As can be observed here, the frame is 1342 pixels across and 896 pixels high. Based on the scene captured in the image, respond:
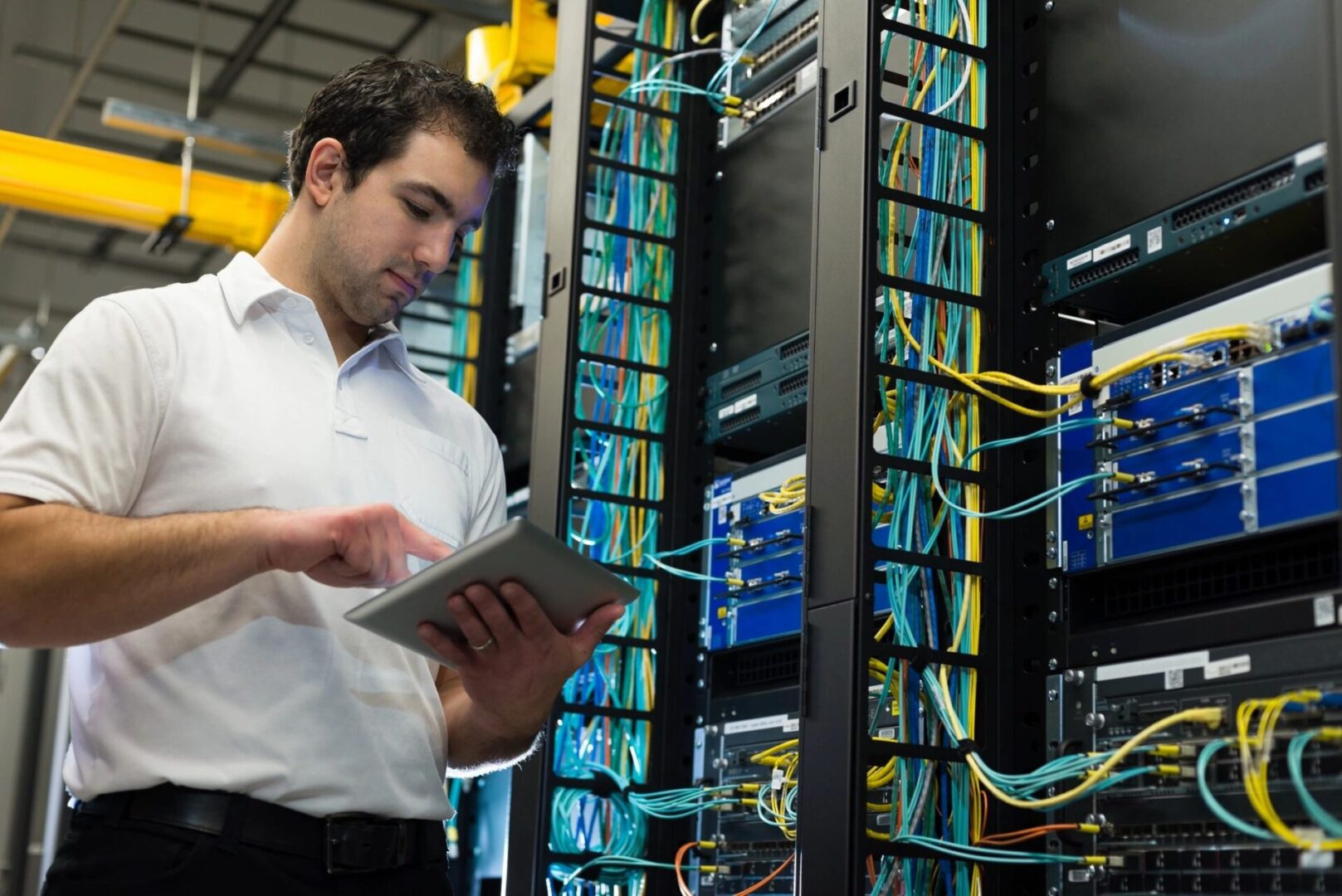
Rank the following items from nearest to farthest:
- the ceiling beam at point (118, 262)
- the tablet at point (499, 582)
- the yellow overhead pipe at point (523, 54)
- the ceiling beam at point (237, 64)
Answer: the tablet at point (499, 582)
the yellow overhead pipe at point (523, 54)
the ceiling beam at point (237, 64)
the ceiling beam at point (118, 262)

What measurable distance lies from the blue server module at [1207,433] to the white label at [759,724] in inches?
23.8

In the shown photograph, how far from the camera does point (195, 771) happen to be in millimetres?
1380

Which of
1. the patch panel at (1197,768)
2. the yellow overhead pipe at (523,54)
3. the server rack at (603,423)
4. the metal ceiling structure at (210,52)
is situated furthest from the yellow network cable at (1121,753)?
the metal ceiling structure at (210,52)

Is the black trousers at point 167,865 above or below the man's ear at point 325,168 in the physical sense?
below

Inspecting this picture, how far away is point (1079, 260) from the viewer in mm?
1793

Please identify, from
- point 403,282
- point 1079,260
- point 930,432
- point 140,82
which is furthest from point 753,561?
point 140,82

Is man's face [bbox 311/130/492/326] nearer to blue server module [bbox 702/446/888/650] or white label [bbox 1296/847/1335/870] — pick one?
blue server module [bbox 702/446/888/650]

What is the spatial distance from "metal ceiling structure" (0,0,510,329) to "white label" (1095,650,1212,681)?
4311 mm

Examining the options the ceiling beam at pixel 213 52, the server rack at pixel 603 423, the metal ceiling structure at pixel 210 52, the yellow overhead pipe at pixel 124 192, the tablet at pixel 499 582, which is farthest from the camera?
the ceiling beam at pixel 213 52

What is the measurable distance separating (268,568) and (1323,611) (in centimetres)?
99

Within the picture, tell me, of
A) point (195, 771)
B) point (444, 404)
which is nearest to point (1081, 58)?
point (444, 404)

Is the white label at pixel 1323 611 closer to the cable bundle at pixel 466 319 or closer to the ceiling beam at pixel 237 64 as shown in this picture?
the cable bundle at pixel 466 319

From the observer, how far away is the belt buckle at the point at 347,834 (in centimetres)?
142

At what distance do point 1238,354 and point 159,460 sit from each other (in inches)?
43.2
